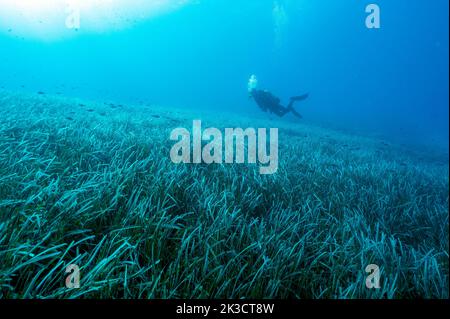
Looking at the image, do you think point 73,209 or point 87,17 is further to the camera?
point 87,17

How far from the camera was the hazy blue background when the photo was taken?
299 ft

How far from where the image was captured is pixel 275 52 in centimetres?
14600

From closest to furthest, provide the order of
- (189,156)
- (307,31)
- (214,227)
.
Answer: (214,227) < (189,156) < (307,31)

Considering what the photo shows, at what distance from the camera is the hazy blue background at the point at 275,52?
9100cm

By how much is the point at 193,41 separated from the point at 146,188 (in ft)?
471

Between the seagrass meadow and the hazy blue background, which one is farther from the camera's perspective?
the hazy blue background

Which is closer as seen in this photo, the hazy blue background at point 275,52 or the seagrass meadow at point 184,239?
the seagrass meadow at point 184,239

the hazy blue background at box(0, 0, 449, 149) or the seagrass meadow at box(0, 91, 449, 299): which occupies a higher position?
the hazy blue background at box(0, 0, 449, 149)

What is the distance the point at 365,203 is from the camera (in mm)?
4480

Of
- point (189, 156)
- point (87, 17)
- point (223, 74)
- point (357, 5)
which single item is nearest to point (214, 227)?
point (189, 156)

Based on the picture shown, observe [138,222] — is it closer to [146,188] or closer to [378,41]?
[146,188]

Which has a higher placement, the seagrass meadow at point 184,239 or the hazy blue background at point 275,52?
the hazy blue background at point 275,52
